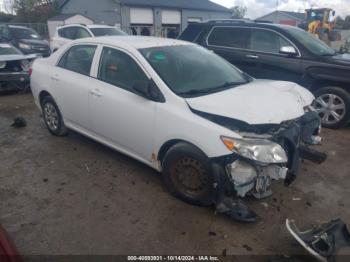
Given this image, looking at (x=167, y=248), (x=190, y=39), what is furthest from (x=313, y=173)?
(x=190, y=39)

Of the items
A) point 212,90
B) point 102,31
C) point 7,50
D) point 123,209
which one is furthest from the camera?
point 102,31

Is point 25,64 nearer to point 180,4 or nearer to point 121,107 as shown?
point 121,107

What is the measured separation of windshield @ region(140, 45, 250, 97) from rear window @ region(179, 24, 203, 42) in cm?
310

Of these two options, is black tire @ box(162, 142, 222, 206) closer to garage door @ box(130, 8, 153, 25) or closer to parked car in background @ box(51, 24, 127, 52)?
parked car in background @ box(51, 24, 127, 52)

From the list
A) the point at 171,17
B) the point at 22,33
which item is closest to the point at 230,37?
the point at 22,33

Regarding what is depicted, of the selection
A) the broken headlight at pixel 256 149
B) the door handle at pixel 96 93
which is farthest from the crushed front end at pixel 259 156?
the door handle at pixel 96 93

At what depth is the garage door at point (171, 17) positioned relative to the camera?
103 feet

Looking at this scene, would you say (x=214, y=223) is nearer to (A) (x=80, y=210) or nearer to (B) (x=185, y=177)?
(B) (x=185, y=177)

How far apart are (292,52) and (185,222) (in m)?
4.27

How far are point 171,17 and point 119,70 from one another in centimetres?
2979

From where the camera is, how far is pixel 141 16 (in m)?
29.0

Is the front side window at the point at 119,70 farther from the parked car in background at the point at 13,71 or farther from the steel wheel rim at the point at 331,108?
the parked car in background at the point at 13,71

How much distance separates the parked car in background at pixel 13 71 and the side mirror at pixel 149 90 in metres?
5.97

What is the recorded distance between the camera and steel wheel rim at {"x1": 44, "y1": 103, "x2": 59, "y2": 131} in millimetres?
5371
